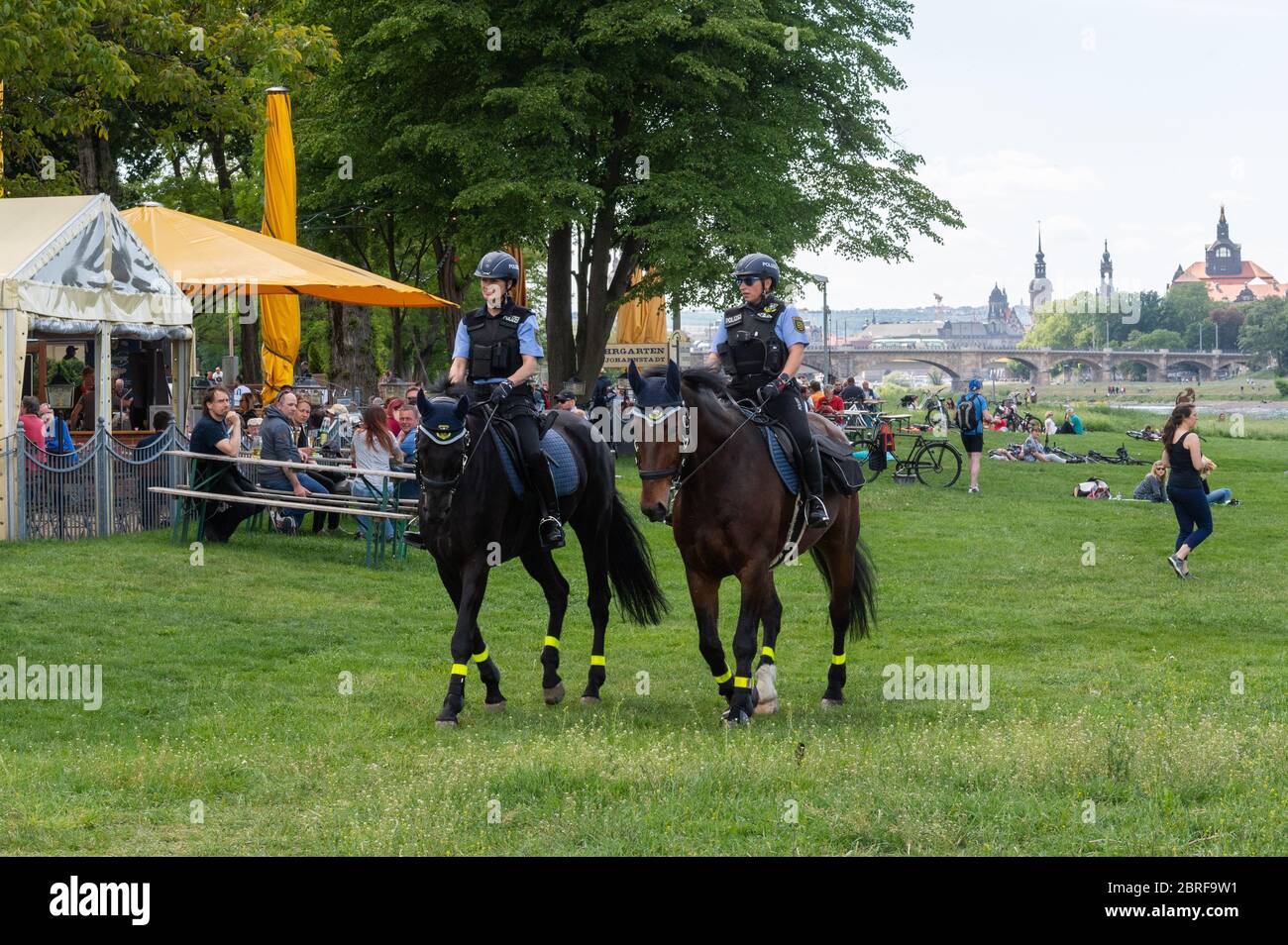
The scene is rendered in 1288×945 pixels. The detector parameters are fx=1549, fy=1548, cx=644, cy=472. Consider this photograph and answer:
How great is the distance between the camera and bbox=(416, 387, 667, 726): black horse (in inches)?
388

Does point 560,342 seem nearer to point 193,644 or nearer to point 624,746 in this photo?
point 193,644

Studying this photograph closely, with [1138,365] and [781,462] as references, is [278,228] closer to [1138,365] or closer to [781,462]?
[781,462]

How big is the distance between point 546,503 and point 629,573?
1338mm

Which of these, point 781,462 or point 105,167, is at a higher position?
point 105,167

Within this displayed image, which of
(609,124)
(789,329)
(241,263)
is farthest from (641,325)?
(789,329)

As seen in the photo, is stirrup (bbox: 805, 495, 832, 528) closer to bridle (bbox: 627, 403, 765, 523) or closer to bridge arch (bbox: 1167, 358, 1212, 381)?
bridle (bbox: 627, 403, 765, 523)

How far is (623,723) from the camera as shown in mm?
9867

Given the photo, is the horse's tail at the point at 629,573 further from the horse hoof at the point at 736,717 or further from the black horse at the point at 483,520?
the horse hoof at the point at 736,717

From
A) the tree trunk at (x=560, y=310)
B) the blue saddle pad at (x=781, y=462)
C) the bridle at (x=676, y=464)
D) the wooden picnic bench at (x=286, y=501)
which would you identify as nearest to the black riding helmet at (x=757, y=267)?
the blue saddle pad at (x=781, y=462)

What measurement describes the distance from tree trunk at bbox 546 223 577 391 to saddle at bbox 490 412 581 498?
24149 millimetres

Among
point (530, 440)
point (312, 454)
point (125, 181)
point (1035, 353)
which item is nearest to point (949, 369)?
point (1035, 353)

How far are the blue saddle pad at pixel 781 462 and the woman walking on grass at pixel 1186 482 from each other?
31.7ft

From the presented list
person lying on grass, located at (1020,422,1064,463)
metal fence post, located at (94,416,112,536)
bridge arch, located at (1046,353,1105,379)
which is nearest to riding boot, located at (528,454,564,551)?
metal fence post, located at (94,416,112,536)

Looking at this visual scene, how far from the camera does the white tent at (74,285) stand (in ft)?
58.4
